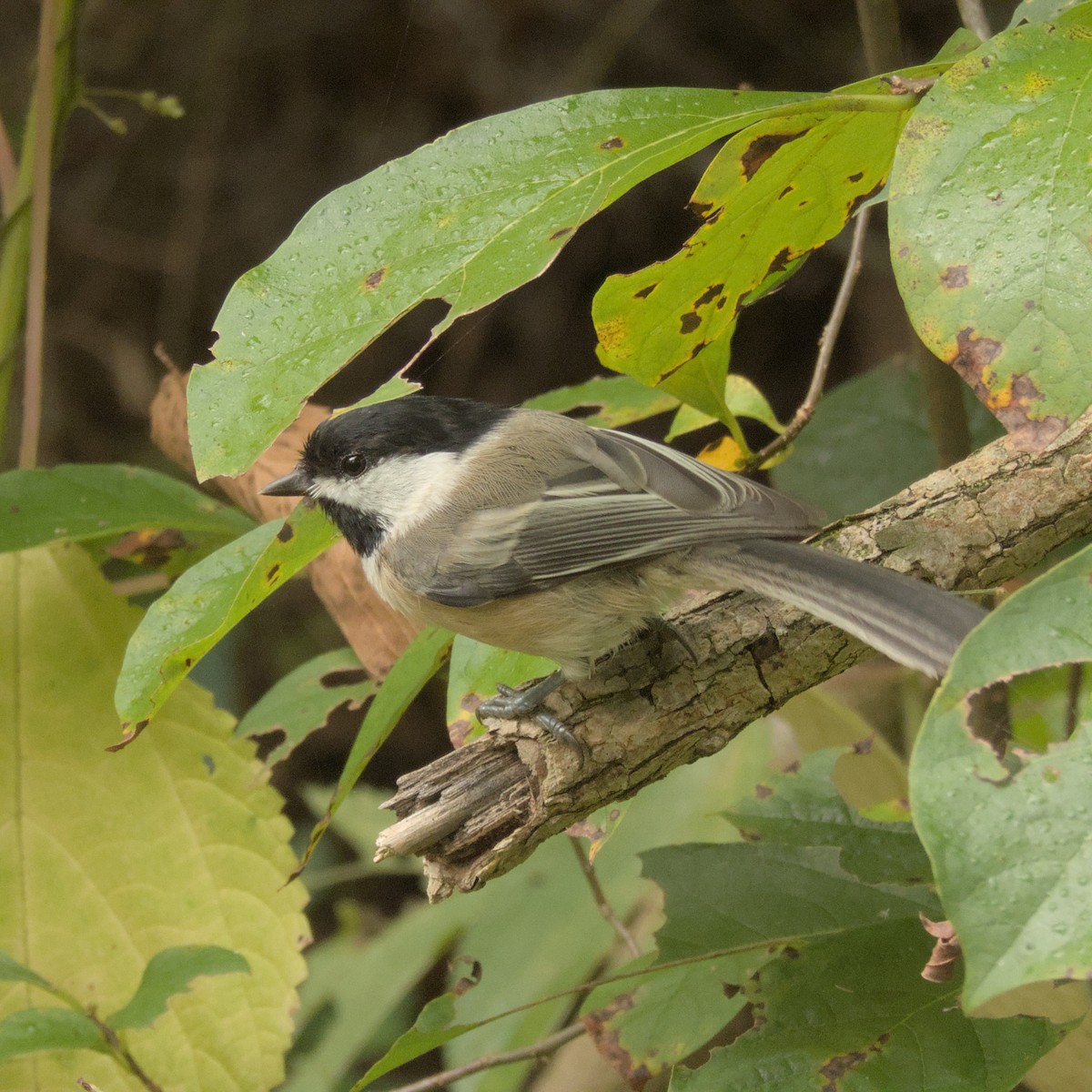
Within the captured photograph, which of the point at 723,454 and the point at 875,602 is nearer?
the point at 875,602

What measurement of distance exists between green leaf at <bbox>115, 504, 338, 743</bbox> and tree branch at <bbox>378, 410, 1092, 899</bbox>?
11.0 inches

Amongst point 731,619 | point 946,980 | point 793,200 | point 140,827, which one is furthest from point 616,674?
point 140,827

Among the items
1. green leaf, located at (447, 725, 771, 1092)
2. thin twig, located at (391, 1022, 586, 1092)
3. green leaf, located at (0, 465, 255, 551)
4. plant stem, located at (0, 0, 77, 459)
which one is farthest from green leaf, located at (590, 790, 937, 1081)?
plant stem, located at (0, 0, 77, 459)

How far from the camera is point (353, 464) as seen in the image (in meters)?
1.85

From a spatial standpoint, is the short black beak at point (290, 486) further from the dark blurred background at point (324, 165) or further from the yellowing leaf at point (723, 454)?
the dark blurred background at point (324, 165)

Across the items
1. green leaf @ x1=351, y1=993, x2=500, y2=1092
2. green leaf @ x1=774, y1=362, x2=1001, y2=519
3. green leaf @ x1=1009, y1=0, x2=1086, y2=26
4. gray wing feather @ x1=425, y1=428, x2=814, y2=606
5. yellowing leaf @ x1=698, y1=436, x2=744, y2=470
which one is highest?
green leaf @ x1=1009, y1=0, x2=1086, y2=26

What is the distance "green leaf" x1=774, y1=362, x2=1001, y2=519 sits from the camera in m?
2.19

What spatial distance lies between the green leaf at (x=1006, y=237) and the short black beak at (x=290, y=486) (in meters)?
1.08

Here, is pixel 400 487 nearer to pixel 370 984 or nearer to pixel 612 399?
pixel 612 399

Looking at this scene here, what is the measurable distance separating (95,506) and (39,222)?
577 mm

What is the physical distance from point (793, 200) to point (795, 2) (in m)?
2.33

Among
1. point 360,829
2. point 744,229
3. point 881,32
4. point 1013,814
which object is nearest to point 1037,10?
point 744,229

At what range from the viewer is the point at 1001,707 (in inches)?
Result: 69.9

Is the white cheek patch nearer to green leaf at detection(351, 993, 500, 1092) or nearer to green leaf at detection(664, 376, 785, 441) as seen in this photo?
green leaf at detection(664, 376, 785, 441)
